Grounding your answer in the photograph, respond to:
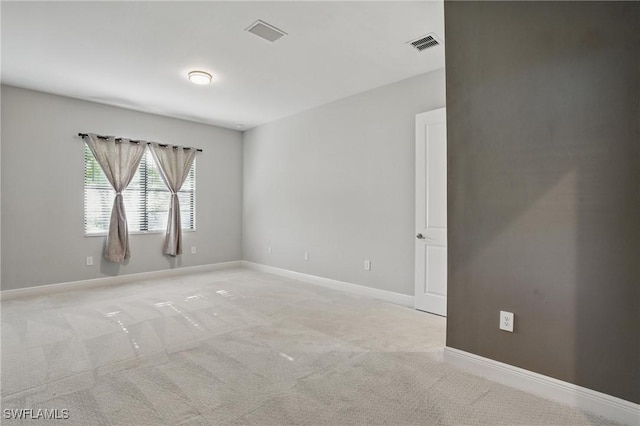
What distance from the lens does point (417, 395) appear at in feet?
6.65

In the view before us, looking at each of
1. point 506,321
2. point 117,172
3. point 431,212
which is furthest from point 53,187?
point 506,321

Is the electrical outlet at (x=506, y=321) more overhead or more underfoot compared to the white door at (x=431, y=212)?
more underfoot

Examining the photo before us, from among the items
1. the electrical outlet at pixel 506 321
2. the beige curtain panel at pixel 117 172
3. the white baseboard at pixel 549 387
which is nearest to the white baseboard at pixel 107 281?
the beige curtain panel at pixel 117 172

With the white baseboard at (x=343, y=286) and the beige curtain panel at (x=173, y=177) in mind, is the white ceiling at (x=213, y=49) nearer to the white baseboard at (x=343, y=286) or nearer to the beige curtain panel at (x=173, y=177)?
the beige curtain panel at (x=173, y=177)

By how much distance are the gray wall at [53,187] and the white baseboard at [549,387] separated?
4.96m

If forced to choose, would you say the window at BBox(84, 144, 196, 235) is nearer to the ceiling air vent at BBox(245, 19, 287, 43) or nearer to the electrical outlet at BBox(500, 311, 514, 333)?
the ceiling air vent at BBox(245, 19, 287, 43)

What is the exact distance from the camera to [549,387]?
6.54ft

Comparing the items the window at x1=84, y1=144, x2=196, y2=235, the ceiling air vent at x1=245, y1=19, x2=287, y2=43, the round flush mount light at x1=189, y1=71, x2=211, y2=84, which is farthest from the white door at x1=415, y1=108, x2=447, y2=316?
the window at x1=84, y1=144, x2=196, y2=235

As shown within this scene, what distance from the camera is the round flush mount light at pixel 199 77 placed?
3.76m

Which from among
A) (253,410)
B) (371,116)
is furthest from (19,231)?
(371,116)

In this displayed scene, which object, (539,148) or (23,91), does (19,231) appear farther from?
(539,148)

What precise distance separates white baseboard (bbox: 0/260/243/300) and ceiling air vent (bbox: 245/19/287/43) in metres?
4.22

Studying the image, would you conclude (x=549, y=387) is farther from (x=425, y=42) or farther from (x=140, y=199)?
(x=140, y=199)

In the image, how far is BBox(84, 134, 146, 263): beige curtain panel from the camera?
490 centimetres
